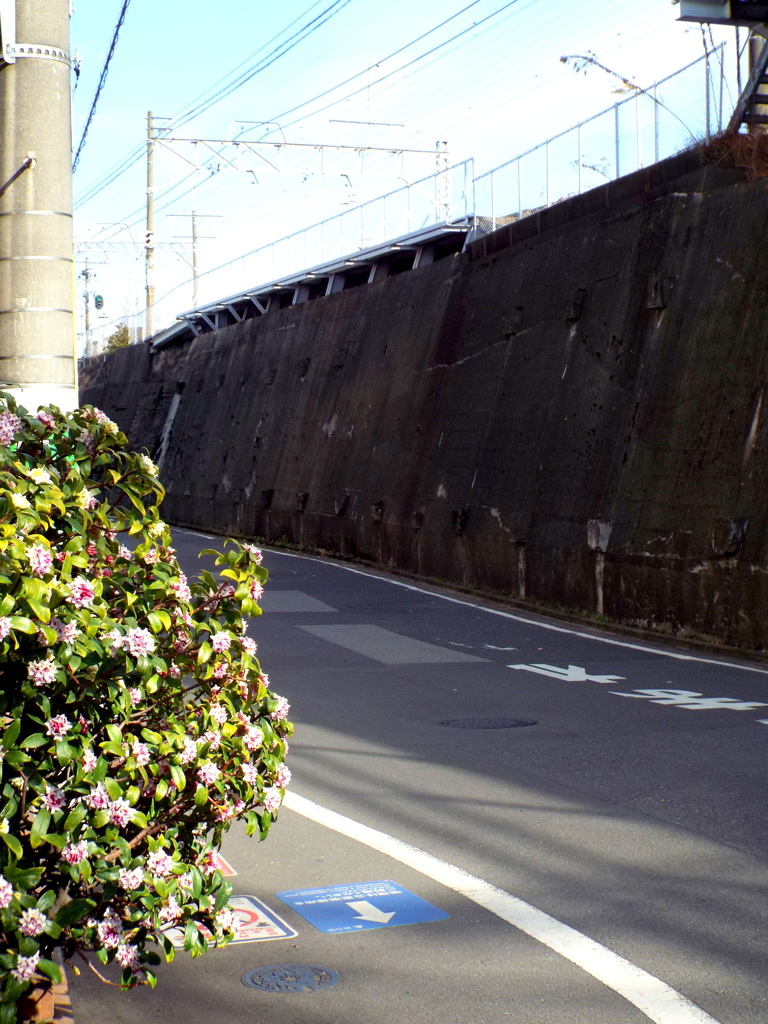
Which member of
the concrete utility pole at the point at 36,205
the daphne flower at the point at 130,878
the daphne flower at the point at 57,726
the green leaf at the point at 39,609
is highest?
the concrete utility pole at the point at 36,205

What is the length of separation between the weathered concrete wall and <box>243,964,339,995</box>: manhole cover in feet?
32.5

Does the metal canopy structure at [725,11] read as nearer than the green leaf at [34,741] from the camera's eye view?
No

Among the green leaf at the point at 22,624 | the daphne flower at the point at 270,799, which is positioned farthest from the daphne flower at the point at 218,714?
the green leaf at the point at 22,624

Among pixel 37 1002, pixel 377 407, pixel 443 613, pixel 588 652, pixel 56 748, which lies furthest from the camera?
pixel 377 407

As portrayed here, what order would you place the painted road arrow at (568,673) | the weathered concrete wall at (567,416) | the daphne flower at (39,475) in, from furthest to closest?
the weathered concrete wall at (567,416) < the painted road arrow at (568,673) < the daphne flower at (39,475)

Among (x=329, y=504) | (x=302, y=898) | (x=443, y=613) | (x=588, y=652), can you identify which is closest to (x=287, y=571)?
(x=329, y=504)

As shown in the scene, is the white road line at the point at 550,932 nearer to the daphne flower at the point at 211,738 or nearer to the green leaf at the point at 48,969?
the daphne flower at the point at 211,738

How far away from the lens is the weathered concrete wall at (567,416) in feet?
49.1

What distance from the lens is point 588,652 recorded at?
547 inches

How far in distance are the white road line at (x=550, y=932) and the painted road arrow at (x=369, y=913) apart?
0.42 metres

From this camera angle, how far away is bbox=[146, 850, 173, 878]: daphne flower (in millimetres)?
3713

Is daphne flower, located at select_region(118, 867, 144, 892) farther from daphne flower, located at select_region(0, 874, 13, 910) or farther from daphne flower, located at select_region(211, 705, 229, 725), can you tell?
daphne flower, located at select_region(211, 705, 229, 725)

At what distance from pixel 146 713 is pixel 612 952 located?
216 cm

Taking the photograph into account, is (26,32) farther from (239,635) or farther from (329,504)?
(329,504)
